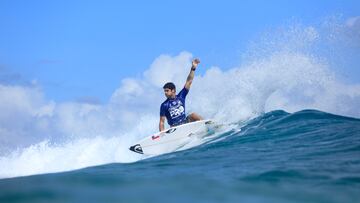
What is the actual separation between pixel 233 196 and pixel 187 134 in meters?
7.07

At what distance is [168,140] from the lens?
12.3 m

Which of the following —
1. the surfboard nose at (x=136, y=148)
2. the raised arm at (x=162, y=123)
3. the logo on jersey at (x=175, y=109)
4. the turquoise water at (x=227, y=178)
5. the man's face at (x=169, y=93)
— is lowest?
the turquoise water at (x=227, y=178)

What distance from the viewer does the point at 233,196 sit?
5.50 metres

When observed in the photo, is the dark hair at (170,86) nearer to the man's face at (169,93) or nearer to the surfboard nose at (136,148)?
the man's face at (169,93)

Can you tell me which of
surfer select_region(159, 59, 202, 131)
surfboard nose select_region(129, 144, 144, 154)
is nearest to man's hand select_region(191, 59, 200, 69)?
surfer select_region(159, 59, 202, 131)

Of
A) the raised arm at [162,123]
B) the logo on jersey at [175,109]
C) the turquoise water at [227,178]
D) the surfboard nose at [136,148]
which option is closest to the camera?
the turquoise water at [227,178]

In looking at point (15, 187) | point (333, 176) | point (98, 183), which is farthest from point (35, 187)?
point (333, 176)

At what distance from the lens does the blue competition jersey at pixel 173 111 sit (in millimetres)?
13375

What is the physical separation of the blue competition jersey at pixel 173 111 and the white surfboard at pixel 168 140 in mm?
771

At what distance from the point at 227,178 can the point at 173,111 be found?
7.05 meters

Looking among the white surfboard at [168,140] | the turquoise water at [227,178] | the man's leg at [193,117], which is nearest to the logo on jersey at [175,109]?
the man's leg at [193,117]

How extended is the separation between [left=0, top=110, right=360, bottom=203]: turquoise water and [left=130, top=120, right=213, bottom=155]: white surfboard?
1.77m

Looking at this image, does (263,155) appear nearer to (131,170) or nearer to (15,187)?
(131,170)

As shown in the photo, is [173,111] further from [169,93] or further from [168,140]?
[168,140]
